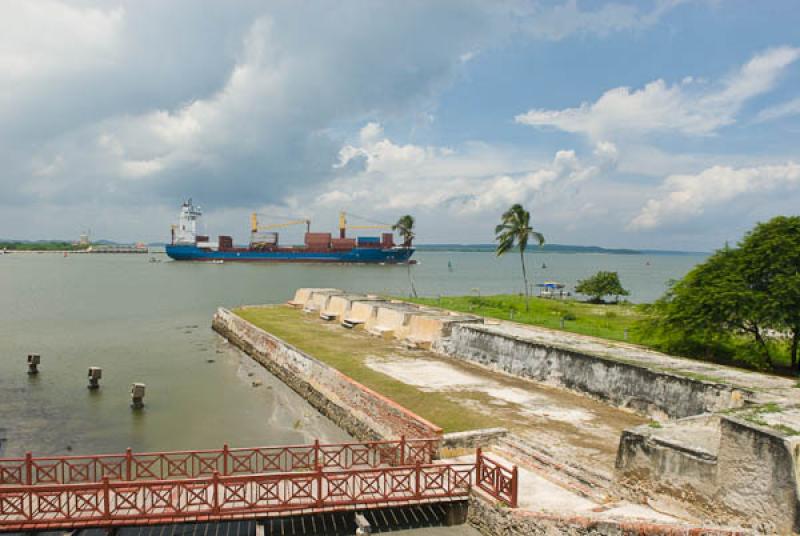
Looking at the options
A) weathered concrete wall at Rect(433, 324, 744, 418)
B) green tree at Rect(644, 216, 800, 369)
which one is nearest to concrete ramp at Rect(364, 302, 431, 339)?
weathered concrete wall at Rect(433, 324, 744, 418)

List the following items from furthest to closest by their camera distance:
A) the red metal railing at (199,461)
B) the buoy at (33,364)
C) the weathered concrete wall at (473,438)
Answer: the buoy at (33,364) → the weathered concrete wall at (473,438) → the red metal railing at (199,461)

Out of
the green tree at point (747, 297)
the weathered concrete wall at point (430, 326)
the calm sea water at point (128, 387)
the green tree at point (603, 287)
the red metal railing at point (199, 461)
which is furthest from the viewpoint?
the green tree at point (603, 287)

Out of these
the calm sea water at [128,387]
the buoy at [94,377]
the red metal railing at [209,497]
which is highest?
the red metal railing at [209,497]

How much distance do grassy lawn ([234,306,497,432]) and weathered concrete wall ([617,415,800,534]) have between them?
4.39m

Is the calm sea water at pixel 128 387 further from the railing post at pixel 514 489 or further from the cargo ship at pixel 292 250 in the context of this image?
the cargo ship at pixel 292 250

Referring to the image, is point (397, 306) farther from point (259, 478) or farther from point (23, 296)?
point (23, 296)

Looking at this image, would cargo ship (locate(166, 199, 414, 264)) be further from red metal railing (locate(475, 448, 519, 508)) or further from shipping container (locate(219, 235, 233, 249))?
red metal railing (locate(475, 448, 519, 508))

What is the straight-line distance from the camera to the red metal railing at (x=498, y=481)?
348 inches

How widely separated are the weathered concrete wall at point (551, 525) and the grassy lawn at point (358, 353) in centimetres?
298

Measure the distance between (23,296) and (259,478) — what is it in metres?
54.6

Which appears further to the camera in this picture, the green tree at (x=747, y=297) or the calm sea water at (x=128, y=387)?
the calm sea water at (x=128, y=387)

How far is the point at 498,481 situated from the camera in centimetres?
942

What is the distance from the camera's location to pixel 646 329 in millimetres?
17953

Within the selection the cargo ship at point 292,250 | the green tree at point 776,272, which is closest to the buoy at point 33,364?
the green tree at point 776,272
